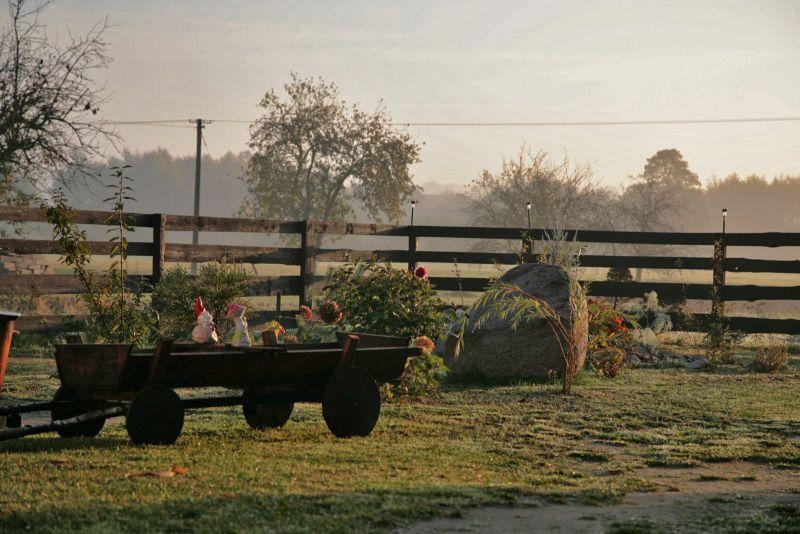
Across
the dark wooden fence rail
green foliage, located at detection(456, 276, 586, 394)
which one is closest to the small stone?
the dark wooden fence rail

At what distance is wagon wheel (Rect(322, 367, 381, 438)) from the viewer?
6828mm

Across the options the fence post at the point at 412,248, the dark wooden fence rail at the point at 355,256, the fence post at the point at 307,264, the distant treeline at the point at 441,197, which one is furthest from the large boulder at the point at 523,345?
the distant treeline at the point at 441,197

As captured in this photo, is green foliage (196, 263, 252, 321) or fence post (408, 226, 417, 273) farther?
fence post (408, 226, 417, 273)

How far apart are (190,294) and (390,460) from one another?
6109mm

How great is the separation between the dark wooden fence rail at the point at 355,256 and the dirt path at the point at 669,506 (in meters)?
6.67

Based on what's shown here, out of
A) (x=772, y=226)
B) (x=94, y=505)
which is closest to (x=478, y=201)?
(x=94, y=505)

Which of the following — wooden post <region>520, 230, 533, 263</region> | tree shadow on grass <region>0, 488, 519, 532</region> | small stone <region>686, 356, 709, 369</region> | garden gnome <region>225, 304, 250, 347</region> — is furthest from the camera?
wooden post <region>520, 230, 533, 263</region>

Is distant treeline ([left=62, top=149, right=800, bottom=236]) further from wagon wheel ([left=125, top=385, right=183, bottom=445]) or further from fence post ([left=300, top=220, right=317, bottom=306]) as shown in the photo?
wagon wheel ([left=125, top=385, right=183, bottom=445])

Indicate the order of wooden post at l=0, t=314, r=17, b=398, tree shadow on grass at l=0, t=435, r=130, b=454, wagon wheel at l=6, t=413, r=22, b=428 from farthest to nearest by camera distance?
wooden post at l=0, t=314, r=17, b=398
wagon wheel at l=6, t=413, r=22, b=428
tree shadow on grass at l=0, t=435, r=130, b=454

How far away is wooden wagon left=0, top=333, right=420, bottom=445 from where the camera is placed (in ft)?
20.3

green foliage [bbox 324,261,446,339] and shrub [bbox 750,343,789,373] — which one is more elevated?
green foliage [bbox 324,261,446,339]

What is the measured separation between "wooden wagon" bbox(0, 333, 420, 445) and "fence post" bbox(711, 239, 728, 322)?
9.57 m

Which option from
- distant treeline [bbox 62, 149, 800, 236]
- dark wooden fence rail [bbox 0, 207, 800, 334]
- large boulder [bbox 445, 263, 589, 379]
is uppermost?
distant treeline [bbox 62, 149, 800, 236]

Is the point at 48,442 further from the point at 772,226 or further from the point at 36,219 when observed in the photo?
the point at 772,226
